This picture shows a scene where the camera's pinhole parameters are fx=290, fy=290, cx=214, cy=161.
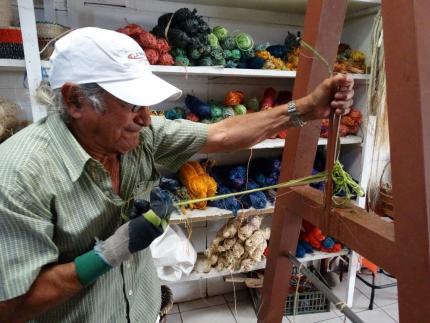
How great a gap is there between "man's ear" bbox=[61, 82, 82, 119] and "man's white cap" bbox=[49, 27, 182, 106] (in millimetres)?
14

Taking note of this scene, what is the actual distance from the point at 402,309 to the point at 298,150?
47 centimetres

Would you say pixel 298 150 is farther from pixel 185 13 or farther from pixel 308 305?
pixel 308 305

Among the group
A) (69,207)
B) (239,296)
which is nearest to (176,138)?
(69,207)

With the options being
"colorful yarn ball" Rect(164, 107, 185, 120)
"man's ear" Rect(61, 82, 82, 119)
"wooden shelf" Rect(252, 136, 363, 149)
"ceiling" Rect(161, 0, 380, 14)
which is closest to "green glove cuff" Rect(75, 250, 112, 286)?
"man's ear" Rect(61, 82, 82, 119)

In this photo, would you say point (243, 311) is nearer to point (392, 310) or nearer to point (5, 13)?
point (392, 310)

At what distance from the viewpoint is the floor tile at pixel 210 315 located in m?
1.86

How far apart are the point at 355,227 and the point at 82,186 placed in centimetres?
65

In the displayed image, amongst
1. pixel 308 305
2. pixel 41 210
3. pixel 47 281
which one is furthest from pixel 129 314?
pixel 308 305

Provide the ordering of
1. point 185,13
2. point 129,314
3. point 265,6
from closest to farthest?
point 129,314 → point 185,13 → point 265,6

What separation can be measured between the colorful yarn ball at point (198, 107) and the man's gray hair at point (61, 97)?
85 cm

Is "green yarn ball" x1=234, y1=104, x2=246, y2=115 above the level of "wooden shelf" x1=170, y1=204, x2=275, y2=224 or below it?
above

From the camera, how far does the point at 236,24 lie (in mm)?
1688

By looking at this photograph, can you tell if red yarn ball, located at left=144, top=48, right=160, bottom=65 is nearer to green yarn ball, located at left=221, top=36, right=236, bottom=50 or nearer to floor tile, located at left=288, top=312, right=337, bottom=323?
green yarn ball, located at left=221, top=36, right=236, bottom=50

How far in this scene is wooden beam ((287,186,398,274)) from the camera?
2.00 ft
